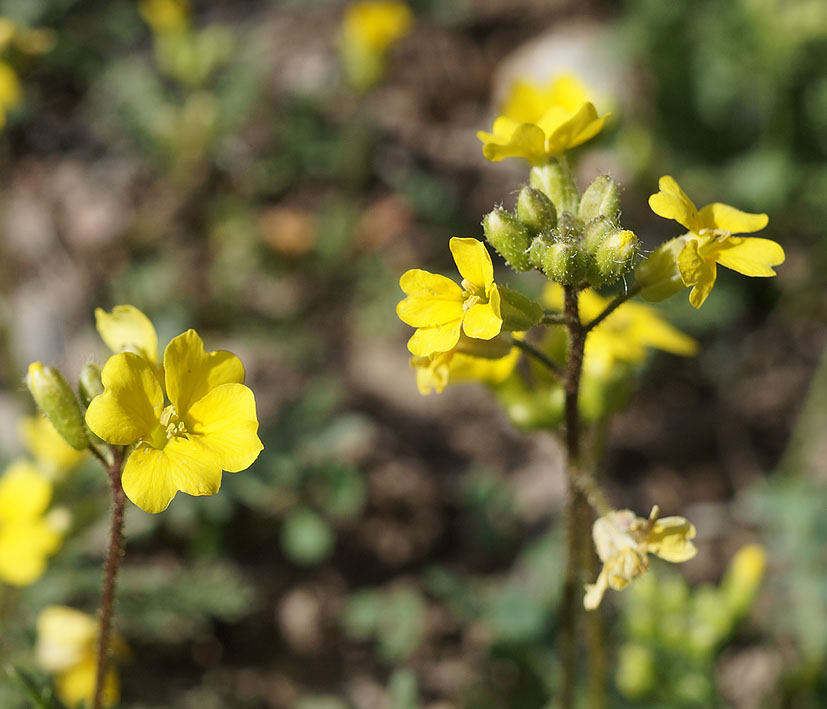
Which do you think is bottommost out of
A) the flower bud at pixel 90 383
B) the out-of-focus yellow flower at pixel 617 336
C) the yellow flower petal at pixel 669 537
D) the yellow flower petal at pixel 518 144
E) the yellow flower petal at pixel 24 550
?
the yellow flower petal at pixel 24 550

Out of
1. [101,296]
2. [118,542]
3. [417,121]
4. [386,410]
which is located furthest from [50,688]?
[417,121]

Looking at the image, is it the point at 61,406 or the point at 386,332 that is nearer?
the point at 61,406

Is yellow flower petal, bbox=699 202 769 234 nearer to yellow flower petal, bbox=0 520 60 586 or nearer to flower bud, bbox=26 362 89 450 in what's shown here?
flower bud, bbox=26 362 89 450

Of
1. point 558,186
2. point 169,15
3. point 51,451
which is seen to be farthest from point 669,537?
point 169,15

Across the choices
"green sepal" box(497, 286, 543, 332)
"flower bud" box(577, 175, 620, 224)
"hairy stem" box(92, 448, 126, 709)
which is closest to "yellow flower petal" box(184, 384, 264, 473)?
"hairy stem" box(92, 448, 126, 709)

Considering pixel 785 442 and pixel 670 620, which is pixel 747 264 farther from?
pixel 785 442

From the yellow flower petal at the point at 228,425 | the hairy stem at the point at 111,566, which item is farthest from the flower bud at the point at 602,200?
the hairy stem at the point at 111,566

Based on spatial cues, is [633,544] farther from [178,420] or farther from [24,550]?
[24,550]

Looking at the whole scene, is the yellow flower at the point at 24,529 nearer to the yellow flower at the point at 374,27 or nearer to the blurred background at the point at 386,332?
the blurred background at the point at 386,332
